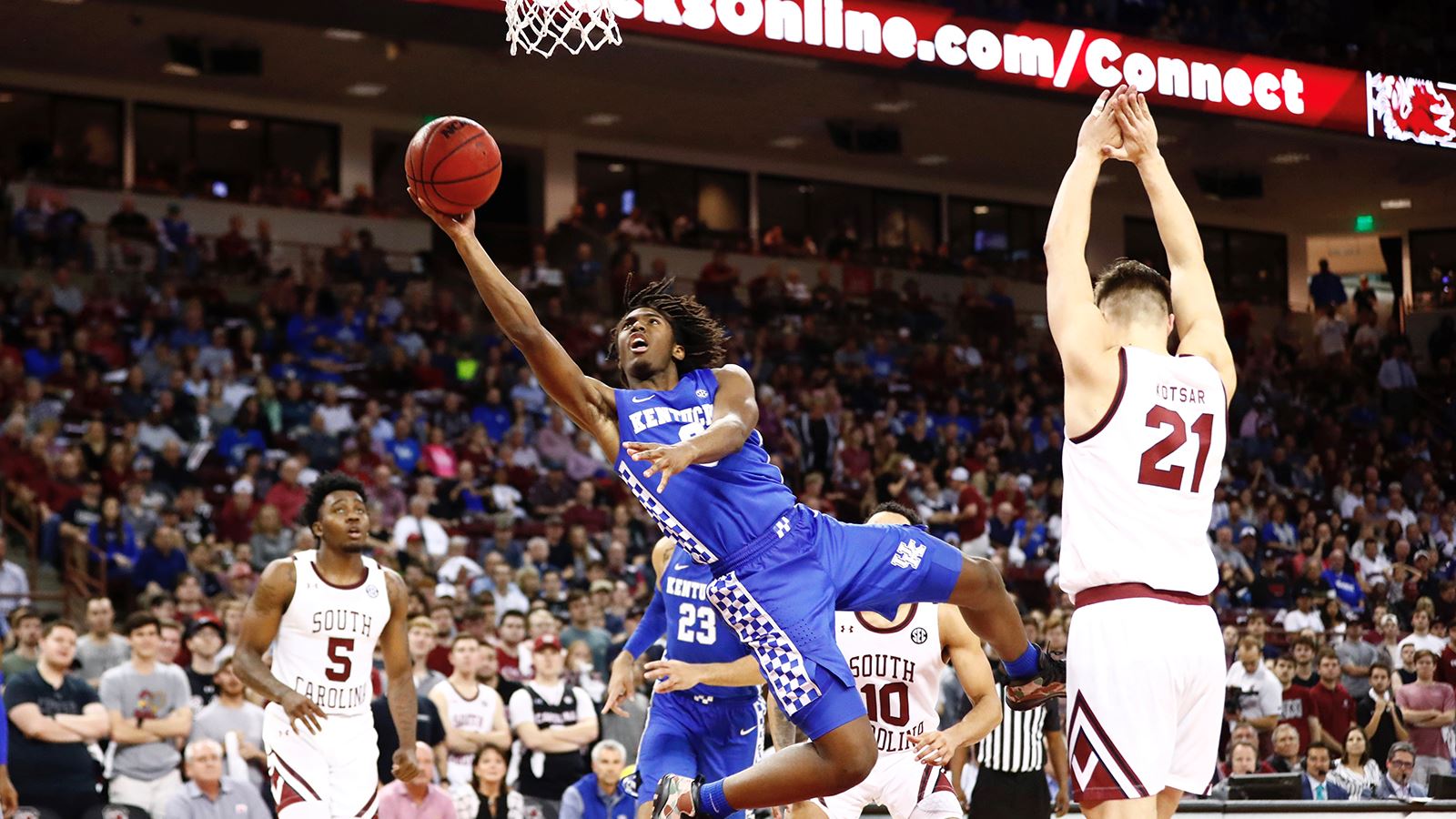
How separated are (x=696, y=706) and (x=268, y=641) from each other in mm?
2205

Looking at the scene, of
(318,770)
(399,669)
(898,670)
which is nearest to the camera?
(898,670)

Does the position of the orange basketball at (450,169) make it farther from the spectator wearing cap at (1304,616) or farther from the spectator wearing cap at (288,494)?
the spectator wearing cap at (1304,616)

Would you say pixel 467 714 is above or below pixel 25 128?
below

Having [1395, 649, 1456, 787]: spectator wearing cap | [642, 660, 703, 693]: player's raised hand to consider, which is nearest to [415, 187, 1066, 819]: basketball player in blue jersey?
[642, 660, 703, 693]: player's raised hand

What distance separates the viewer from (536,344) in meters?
5.73

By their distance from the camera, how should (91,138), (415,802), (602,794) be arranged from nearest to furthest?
(415,802) → (602,794) → (91,138)

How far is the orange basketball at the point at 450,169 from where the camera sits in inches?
229

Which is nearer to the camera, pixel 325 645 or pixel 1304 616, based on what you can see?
pixel 325 645

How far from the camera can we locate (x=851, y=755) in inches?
219

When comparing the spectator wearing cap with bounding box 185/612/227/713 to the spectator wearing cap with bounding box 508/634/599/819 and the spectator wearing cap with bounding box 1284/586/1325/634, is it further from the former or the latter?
the spectator wearing cap with bounding box 1284/586/1325/634

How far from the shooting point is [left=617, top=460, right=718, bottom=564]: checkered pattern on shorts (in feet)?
18.8

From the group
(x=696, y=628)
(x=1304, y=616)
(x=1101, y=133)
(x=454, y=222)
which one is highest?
(x=1101, y=133)

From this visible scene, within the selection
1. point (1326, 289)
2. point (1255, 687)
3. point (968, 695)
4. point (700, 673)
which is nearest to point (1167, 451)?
point (700, 673)

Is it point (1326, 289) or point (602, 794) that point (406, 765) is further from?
point (1326, 289)
